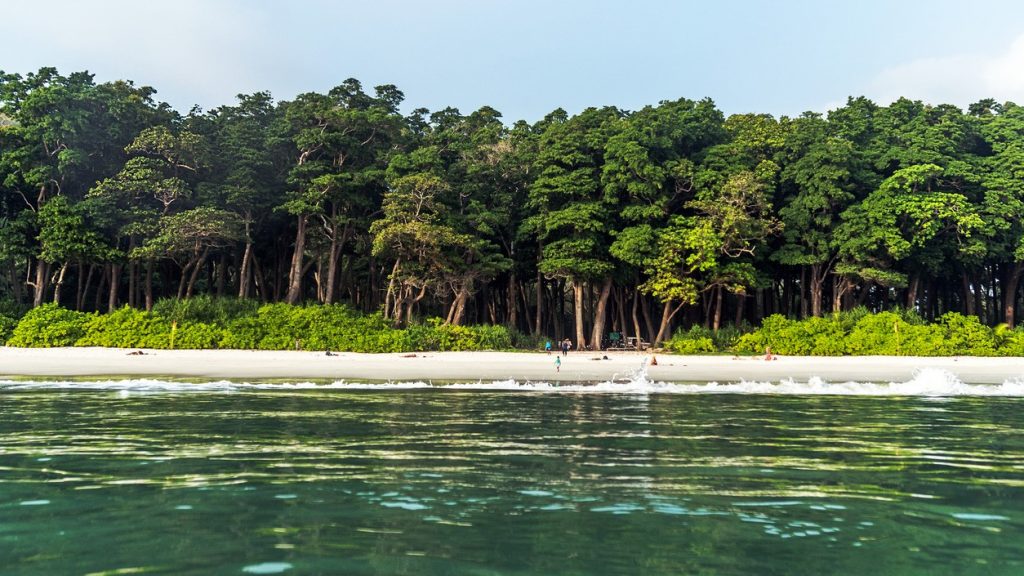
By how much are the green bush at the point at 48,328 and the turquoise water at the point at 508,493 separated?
24.0 meters

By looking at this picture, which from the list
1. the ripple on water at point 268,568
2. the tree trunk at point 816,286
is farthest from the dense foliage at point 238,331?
the ripple on water at point 268,568

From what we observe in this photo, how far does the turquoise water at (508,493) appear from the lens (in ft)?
16.1

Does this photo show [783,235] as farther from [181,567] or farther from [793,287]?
[181,567]

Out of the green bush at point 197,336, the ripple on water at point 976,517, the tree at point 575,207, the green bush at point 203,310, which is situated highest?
the tree at point 575,207

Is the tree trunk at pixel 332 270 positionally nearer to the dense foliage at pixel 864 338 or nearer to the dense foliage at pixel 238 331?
the dense foliage at pixel 238 331

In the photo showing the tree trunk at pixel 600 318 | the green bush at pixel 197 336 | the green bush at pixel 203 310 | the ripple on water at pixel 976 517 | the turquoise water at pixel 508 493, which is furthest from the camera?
the tree trunk at pixel 600 318

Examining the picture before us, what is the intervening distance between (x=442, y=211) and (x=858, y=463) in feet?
104

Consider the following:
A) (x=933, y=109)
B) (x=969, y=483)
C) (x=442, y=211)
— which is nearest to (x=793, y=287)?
(x=933, y=109)

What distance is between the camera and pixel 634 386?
21266mm

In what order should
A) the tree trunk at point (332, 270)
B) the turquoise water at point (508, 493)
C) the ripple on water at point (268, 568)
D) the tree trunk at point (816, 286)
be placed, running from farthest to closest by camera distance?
1. the tree trunk at point (332, 270)
2. the tree trunk at point (816, 286)
3. the turquoise water at point (508, 493)
4. the ripple on water at point (268, 568)

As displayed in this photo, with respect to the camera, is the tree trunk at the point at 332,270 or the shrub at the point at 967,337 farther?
the tree trunk at the point at 332,270

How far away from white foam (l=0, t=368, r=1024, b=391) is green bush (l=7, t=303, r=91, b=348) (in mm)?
13480

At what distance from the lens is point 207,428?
11844mm

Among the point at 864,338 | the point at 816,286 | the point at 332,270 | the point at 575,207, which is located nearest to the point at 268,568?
the point at 864,338
